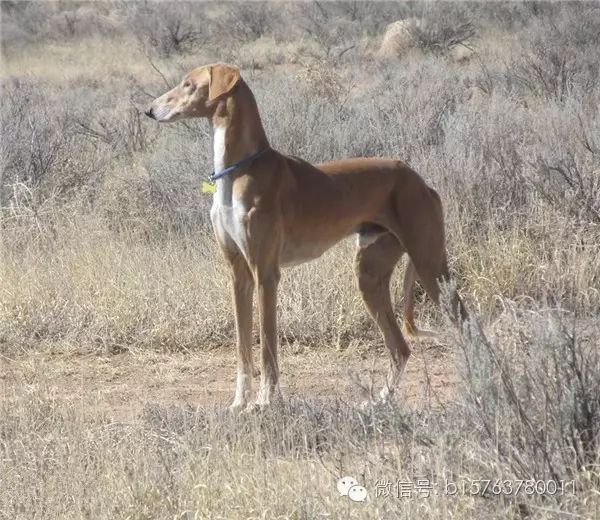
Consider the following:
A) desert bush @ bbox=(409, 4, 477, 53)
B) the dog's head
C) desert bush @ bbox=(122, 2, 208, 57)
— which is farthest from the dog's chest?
desert bush @ bbox=(122, 2, 208, 57)

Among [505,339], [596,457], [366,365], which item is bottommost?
[366,365]

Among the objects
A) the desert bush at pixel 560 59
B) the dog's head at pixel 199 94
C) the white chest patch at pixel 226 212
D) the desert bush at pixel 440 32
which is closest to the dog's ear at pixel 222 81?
the dog's head at pixel 199 94

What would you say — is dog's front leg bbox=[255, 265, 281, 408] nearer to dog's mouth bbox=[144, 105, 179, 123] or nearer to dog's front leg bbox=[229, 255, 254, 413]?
dog's front leg bbox=[229, 255, 254, 413]

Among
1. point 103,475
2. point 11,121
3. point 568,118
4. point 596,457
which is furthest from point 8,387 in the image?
point 568,118

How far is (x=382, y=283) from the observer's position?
22.5 feet

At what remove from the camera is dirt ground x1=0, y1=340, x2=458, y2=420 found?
21.5 feet

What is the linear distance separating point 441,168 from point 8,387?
419cm

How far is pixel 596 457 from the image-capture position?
14.0 ft

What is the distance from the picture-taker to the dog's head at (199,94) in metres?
6.09

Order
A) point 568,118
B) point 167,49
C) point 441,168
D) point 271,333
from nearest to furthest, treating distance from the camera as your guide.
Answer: point 271,333
point 441,168
point 568,118
point 167,49

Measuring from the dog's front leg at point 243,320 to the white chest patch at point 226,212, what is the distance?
17cm

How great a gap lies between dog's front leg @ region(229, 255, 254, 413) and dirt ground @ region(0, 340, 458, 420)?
0.23 m

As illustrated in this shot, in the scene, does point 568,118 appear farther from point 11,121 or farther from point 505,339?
point 505,339

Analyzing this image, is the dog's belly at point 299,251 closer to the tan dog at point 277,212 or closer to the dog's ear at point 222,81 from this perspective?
the tan dog at point 277,212
